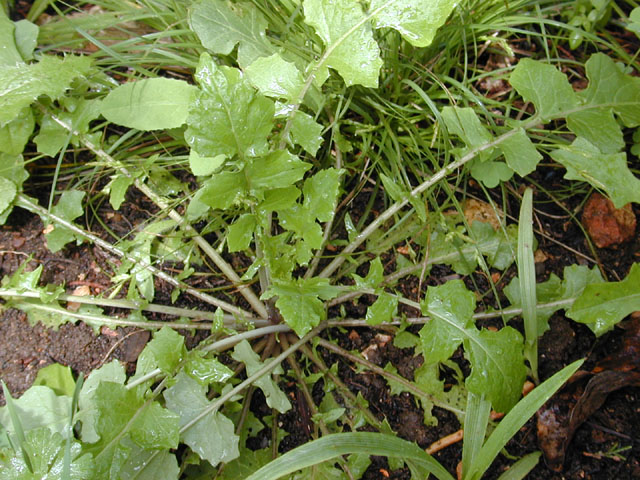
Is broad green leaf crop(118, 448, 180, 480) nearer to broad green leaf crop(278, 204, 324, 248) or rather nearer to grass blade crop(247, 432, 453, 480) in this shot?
grass blade crop(247, 432, 453, 480)

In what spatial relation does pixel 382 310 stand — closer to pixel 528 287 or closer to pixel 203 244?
pixel 528 287

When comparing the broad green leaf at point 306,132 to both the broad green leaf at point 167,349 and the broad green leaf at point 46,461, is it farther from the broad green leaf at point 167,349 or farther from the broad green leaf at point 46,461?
the broad green leaf at point 46,461

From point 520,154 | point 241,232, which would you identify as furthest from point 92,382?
point 520,154

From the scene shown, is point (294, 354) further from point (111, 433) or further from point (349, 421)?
point (111, 433)

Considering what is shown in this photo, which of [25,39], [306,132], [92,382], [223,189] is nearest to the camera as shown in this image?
[223,189]

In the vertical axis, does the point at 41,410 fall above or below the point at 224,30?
below

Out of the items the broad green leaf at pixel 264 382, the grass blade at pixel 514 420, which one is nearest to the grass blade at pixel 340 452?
the grass blade at pixel 514 420

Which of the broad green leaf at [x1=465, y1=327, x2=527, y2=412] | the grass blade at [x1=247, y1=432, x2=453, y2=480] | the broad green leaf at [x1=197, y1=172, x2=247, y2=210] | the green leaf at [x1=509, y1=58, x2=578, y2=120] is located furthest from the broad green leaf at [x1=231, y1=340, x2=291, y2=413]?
the green leaf at [x1=509, y1=58, x2=578, y2=120]
